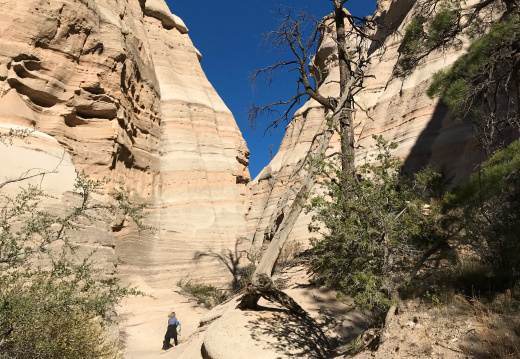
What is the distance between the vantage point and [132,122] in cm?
A: 1577

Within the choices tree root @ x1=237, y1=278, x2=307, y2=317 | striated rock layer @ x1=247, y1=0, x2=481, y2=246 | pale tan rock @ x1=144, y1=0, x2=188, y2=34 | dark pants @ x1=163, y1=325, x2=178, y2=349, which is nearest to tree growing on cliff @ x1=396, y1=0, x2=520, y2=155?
striated rock layer @ x1=247, y1=0, x2=481, y2=246

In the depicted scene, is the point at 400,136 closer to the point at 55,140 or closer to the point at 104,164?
the point at 104,164

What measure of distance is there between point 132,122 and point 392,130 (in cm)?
1194

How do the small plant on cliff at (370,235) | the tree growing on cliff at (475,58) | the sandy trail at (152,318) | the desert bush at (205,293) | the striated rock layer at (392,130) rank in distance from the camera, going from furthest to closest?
1. the striated rock layer at (392,130)
2. the desert bush at (205,293)
3. the sandy trail at (152,318)
4. the tree growing on cliff at (475,58)
5. the small plant on cliff at (370,235)

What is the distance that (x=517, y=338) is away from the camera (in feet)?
11.3

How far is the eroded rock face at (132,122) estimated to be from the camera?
11.8 meters

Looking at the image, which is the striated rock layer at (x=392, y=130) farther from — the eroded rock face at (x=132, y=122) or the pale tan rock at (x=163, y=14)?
the pale tan rock at (x=163, y=14)

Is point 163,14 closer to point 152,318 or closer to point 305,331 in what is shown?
point 152,318

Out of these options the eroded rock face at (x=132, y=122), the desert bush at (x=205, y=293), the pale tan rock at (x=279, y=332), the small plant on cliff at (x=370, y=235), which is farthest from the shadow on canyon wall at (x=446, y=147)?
the eroded rock face at (x=132, y=122)

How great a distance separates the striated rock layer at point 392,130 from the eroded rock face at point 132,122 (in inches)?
90.9

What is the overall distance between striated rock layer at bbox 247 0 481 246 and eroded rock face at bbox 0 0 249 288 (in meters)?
2.31

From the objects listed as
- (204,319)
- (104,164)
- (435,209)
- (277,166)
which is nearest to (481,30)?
(435,209)

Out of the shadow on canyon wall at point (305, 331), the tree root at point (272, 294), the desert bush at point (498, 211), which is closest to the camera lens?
Result: the desert bush at point (498, 211)

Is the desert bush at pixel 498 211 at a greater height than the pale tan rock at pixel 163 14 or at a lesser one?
lesser
